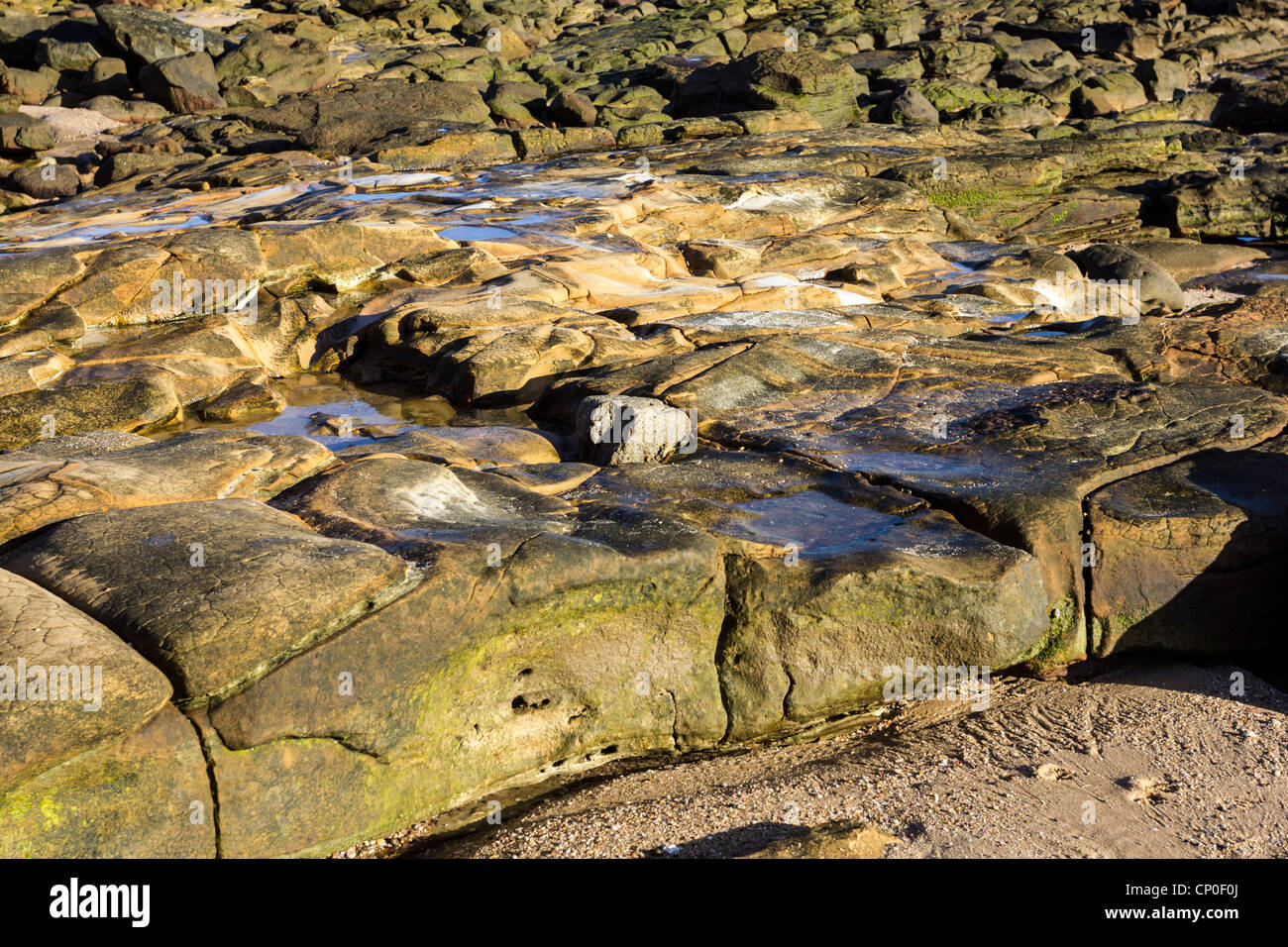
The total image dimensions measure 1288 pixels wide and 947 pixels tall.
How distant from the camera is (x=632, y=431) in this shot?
27.2ft

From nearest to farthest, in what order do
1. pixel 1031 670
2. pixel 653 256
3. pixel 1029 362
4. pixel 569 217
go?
pixel 1031 670 → pixel 1029 362 → pixel 653 256 → pixel 569 217

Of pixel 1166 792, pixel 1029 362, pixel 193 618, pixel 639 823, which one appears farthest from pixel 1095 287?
pixel 193 618

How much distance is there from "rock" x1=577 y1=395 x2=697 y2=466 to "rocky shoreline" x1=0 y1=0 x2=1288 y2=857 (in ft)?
0.13

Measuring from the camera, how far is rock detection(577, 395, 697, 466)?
27.2 feet

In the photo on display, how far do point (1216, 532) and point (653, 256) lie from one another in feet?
29.7

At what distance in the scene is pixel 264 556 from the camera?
17.3ft

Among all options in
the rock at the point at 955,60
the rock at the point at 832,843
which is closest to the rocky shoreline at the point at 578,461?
the rock at the point at 832,843

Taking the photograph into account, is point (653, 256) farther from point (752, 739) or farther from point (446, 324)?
point (752, 739)

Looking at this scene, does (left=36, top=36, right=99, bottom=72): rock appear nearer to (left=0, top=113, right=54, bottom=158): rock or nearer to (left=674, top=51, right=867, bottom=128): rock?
(left=0, top=113, right=54, bottom=158): rock

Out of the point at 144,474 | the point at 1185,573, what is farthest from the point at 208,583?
the point at 1185,573

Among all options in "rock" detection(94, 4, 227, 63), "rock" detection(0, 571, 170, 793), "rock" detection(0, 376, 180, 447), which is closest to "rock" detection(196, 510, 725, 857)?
"rock" detection(0, 571, 170, 793)

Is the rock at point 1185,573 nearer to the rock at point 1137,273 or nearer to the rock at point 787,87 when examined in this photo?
the rock at point 1137,273

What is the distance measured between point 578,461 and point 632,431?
823 mm

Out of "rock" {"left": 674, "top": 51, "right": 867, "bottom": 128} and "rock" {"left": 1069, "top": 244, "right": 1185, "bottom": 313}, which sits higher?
"rock" {"left": 674, "top": 51, "right": 867, "bottom": 128}
